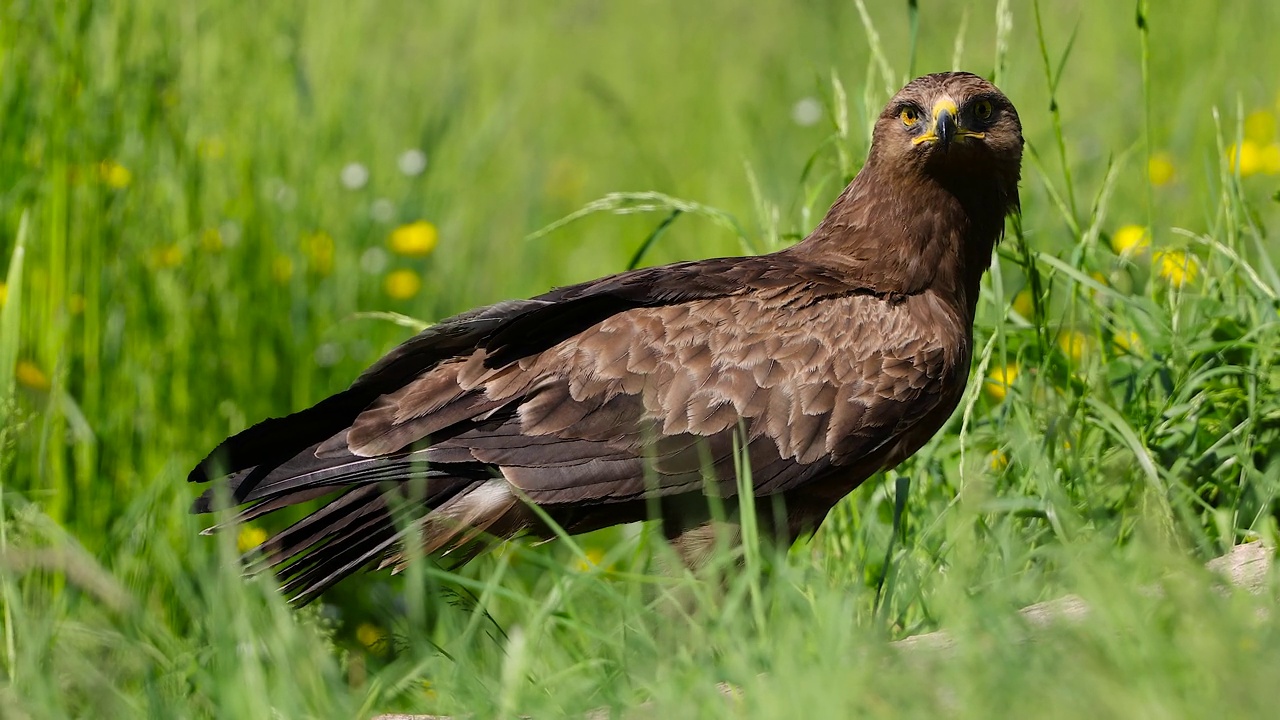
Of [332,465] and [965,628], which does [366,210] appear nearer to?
[332,465]

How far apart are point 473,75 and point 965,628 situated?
230 inches

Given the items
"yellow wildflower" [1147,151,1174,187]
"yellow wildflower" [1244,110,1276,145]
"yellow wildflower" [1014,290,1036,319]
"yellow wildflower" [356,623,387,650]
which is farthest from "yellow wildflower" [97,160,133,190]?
"yellow wildflower" [1244,110,1276,145]

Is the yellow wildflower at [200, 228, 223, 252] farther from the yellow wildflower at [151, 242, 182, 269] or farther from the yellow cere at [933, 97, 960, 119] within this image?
the yellow cere at [933, 97, 960, 119]

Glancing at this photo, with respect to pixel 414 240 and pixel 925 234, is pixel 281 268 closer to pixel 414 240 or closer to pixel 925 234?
pixel 414 240

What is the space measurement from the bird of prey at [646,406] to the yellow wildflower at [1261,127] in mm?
2960

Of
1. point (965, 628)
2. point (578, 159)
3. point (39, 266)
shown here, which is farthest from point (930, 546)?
point (578, 159)

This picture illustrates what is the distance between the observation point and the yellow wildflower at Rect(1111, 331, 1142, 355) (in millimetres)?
3703

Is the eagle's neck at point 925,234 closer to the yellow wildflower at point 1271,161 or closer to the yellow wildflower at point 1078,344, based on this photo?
the yellow wildflower at point 1078,344

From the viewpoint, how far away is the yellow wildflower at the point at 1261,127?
6.03 m

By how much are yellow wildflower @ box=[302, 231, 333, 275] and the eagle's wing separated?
1734 mm

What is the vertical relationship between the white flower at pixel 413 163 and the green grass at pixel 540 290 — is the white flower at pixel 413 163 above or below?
above

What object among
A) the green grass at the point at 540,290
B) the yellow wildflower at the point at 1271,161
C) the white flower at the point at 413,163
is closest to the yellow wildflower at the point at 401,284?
the green grass at the point at 540,290

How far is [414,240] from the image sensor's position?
5453 mm

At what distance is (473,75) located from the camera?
24.2 feet
